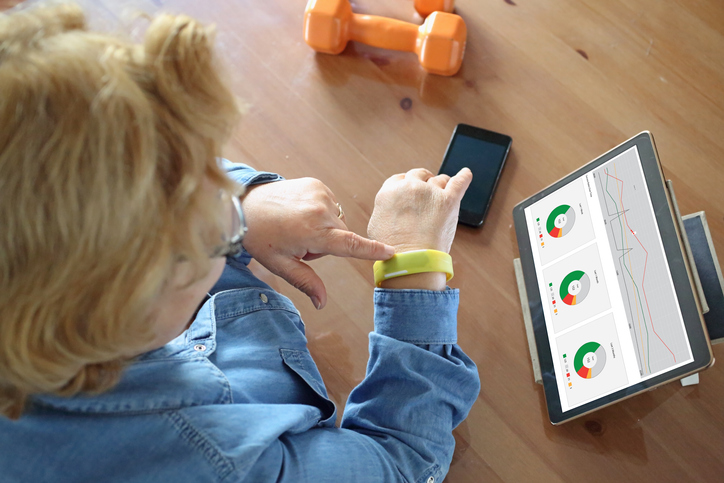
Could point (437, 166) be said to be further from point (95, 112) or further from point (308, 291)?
point (95, 112)

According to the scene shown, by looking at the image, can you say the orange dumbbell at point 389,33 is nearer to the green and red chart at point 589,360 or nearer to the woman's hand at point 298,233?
the woman's hand at point 298,233

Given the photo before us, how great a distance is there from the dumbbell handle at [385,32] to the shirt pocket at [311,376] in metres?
0.52

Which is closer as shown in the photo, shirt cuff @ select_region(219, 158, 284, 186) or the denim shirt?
the denim shirt

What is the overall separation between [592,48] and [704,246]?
38 centimetres

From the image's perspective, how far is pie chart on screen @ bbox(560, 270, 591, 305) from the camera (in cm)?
58

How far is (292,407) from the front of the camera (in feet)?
1.60

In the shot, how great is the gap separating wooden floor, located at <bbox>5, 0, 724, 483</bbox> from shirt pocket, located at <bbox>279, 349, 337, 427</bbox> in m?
0.04

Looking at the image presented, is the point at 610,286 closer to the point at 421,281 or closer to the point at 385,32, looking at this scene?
the point at 421,281

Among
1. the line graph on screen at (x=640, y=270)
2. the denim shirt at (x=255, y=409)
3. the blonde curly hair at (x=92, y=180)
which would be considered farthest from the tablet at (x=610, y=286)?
the blonde curly hair at (x=92, y=180)

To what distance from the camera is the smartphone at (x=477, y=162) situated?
699 mm

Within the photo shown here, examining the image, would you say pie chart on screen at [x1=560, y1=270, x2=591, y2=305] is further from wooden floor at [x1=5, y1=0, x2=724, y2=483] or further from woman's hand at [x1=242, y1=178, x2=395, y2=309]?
woman's hand at [x1=242, y1=178, x2=395, y2=309]

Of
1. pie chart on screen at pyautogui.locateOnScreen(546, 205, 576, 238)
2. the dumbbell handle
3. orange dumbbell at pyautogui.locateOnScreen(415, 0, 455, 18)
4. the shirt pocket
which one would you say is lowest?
the shirt pocket

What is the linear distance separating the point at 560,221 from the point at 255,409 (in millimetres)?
443

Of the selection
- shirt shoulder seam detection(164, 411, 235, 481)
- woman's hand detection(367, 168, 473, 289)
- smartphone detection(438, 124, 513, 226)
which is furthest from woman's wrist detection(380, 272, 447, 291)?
shirt shoulder seam detection(164, 411, 235, 481)
